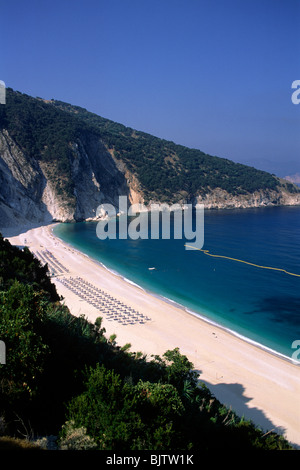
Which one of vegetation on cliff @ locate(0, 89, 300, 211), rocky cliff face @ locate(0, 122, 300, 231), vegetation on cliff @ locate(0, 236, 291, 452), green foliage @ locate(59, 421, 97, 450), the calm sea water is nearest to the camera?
green foliage @ locate(59, 421, 97, 450)

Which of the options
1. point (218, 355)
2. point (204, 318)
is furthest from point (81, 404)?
point (204, 318)

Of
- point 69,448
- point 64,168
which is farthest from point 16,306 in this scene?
point 64,168

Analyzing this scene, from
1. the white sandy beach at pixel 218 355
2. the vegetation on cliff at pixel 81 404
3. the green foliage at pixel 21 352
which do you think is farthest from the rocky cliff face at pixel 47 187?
the green foliage at pixel 21 352

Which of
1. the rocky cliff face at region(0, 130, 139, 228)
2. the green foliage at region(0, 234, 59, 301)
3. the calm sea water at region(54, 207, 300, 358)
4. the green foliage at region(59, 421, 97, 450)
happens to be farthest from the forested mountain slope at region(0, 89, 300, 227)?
the green foliage at region(59, 421, 97, 450)

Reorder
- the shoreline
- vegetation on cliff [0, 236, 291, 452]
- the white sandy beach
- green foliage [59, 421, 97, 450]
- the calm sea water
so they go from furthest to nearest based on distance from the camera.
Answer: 1. the calm sea water
2. the shoreline
3. the white sandy beach
4. vegetation on cliff [0, 236, 291, 452]
5. green foliage [59, 421, 97, 450]

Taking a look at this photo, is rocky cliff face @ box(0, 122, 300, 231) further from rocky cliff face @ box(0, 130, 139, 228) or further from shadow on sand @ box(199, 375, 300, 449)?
shadow on sand @ box(199, 375, 300, 449)

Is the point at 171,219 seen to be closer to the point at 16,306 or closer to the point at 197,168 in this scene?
the point at 197,168
